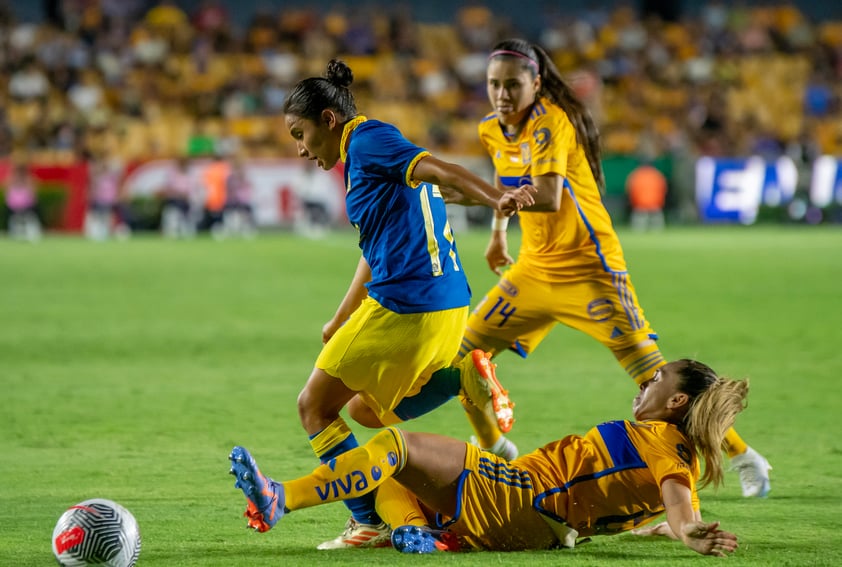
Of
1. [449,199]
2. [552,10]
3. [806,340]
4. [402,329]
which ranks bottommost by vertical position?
[806,340]

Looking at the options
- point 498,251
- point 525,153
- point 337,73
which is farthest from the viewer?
point 498,251

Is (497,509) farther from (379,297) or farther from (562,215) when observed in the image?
(562,215)

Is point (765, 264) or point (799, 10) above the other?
point (799, 10)

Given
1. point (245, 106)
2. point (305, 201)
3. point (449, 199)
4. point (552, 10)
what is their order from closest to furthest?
1. point (449, 199)
2. point (305, 201)
3. point (245, 106)
4. point (552, 10)

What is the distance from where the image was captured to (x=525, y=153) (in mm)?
6086

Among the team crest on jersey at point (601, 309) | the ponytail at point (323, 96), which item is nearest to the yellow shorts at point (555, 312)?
the team crest on jersey at point (601, 309)

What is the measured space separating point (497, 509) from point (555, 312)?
1.82m

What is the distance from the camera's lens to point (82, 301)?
14523 mm

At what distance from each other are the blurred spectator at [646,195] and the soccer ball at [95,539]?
24633 mm

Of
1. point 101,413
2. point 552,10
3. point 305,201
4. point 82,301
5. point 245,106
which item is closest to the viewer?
point 101,413

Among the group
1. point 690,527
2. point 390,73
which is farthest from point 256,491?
point 390,73

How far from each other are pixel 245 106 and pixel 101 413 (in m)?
23.1

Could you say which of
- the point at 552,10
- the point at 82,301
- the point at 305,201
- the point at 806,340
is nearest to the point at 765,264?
the point at 806,340

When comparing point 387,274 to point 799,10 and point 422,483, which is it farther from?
point 799,10
